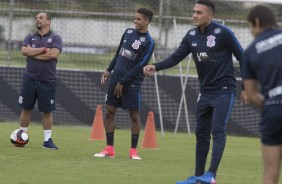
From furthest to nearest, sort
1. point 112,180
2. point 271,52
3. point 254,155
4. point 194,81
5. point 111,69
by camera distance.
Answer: point 194,81
point 254,155
point 111,69
point 112,180
point 271,52

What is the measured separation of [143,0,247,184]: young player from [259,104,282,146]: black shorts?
2.64 metres

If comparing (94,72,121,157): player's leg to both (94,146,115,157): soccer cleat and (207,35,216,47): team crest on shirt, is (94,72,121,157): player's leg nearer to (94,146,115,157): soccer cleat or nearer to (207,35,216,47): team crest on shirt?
(94,146,115,157): soccer cleat

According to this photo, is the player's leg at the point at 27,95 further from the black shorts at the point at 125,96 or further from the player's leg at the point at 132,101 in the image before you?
the player's leg at the point at 132,101

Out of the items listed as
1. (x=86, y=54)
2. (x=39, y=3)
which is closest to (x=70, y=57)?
(x=86, y=54)

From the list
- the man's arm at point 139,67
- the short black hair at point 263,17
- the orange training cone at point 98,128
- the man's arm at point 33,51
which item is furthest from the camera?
the orange training cone at point 98,128

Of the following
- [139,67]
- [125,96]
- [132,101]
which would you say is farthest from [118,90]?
[139,67]

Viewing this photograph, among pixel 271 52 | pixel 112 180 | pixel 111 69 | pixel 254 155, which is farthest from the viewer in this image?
pixel 254 155

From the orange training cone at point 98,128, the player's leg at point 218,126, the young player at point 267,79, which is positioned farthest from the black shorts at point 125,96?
the young player at point 267,79

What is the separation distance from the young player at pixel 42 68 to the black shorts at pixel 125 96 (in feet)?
4.04

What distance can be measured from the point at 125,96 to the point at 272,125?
17.6 feet

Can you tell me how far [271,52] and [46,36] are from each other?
21.9ft

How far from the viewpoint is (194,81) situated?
62.5 feet

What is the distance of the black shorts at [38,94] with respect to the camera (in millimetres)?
12867

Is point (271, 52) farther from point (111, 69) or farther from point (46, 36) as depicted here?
point (46, 36)
